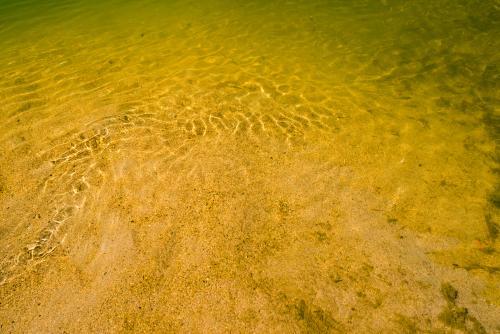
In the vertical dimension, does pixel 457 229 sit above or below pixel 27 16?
below

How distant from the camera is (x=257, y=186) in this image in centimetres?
363

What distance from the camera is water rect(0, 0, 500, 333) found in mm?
2688

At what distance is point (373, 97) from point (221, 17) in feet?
15.6

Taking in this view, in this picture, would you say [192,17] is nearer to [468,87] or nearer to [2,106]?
[2,106]

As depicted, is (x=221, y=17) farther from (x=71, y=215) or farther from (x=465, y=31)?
(x=71, y=215)

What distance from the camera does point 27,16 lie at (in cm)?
933

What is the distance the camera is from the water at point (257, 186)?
2688 mm

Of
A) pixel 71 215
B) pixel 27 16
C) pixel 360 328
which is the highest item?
pixel 27 16

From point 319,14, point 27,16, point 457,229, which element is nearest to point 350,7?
point 319,14

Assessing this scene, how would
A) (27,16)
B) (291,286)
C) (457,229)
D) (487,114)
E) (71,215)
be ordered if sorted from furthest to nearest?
1. (27,16)
2. (487,114)
3. (71,215)
4. (457,229)
5. (291,286)

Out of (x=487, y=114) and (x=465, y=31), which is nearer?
(x=487, y=114)

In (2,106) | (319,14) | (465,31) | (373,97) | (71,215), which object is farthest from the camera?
(319,14)

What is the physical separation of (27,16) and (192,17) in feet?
15.8

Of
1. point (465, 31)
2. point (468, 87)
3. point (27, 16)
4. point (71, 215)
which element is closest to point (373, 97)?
point (468, 87)
